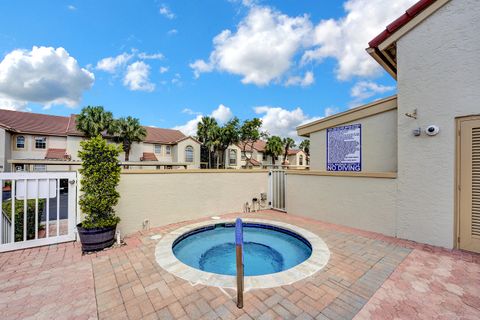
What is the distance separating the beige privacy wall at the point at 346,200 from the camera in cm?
597

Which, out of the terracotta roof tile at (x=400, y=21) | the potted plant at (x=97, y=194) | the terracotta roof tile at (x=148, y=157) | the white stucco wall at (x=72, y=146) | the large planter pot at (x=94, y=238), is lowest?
the large planter pot at (x=94, y=238)

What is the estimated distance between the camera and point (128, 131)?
26734 mm

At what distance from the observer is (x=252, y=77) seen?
2073cm

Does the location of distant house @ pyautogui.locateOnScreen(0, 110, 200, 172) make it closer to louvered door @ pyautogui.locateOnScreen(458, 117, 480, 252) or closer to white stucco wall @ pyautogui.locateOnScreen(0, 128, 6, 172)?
white stucco wall @ pyautogui.locateOnScreen(0, 128, 6, 172)

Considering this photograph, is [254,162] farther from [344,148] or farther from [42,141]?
[344,148]

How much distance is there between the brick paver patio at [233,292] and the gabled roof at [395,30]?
604cm

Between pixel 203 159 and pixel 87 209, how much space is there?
1218 inches

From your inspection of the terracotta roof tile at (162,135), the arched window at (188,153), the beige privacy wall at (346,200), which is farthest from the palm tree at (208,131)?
the beige privacy wall at (346,200)

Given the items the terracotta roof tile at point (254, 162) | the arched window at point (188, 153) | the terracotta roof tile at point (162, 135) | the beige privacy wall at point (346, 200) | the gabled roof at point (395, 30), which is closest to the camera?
the gabled roof at point (395, 30)

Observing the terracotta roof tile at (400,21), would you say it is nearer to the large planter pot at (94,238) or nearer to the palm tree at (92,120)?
the large planter pot at (94,238)

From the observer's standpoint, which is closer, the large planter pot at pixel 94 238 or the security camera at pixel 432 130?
the large planter pot at pixel 94 238

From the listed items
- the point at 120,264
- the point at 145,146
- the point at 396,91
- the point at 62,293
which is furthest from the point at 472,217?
the point at 145,146

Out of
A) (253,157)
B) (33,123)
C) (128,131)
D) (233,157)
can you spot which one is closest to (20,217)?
(128,131)

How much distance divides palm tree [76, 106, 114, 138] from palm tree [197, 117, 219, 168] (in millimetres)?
13455
